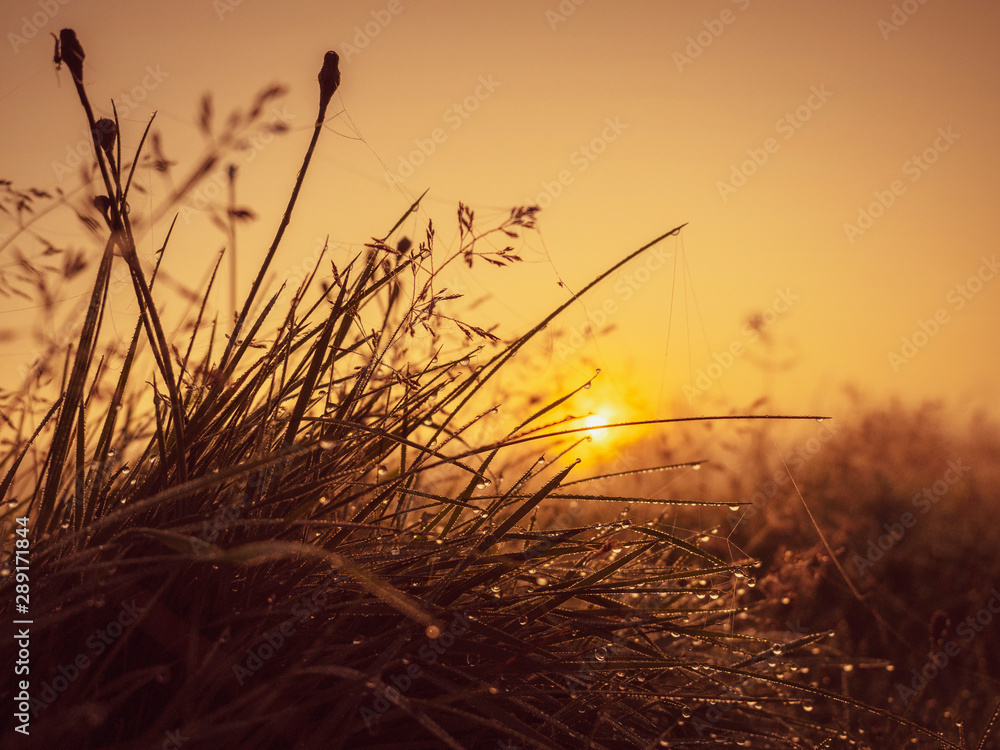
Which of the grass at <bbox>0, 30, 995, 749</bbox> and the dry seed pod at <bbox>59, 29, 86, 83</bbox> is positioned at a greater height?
the dry seed pod at <bbox>59, 29, 86, 83</bbox>

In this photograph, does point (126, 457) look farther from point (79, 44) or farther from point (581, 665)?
point (581, 665)

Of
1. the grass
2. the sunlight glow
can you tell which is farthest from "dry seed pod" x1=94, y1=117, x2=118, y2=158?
the sunlight glow

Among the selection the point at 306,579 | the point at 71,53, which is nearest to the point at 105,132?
the point at 71,53

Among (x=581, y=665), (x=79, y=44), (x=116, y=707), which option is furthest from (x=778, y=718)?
(x=79, y=44)

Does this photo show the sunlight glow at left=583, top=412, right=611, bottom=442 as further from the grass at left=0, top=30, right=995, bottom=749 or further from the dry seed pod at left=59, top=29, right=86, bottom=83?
the dry seed pod at left=59, top=29, right=86, bottom=83

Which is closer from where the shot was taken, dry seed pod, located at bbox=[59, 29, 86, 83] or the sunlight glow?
dry seed pod, located at bbox=[59, 29, 86, 83]

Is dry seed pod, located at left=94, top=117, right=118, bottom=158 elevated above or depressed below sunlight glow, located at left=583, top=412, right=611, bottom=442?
below

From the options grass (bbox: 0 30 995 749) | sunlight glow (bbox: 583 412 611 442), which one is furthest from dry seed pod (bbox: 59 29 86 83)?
sunlight glow (bbox: 583 412 611 442)

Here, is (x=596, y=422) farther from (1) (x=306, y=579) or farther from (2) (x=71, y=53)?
(2) (x=71, y=53)

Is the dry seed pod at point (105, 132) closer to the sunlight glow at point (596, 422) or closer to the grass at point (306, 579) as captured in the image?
the grass at point (306, 579)

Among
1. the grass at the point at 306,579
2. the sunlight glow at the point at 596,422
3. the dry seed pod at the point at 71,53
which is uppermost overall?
the sunlight glow at the point at 596,422

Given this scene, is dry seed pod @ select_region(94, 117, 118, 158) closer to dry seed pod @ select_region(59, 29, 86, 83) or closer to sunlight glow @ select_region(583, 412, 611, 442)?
dry seed pod @ select_region(59, 29, 86, 83)

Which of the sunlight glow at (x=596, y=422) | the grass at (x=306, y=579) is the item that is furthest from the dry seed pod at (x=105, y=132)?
the sunlight glow at (x=596, y=422)

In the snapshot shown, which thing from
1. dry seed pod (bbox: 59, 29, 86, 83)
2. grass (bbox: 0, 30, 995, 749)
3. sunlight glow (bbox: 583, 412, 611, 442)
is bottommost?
grass (bbox: 0, 30, 995, 749)
